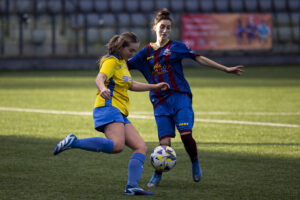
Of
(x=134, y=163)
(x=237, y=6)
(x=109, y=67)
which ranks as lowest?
(x=237, y=6)

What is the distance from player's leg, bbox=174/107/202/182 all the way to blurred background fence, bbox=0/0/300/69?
22924 mm

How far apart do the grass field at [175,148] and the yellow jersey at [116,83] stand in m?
0.83

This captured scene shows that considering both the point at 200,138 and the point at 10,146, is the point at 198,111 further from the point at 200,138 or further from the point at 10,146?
the point at 10,146

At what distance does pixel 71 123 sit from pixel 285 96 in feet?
22.8

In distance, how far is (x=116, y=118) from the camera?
5.15 meters

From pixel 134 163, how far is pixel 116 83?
771mm

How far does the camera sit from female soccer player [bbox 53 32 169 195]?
5086 millimetres

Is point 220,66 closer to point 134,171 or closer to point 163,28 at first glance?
point 163,28

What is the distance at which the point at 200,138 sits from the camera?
878cm

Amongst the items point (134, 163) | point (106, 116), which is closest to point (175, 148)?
point (134, 163)

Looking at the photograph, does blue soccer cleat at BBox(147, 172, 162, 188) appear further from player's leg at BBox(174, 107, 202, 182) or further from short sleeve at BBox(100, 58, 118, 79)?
short sleeve at BBox(100, 58, 118, 79)

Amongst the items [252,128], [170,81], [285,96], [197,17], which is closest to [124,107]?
[170,81]

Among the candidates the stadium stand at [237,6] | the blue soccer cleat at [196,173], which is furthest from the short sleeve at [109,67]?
the stadium stand at [237,6]

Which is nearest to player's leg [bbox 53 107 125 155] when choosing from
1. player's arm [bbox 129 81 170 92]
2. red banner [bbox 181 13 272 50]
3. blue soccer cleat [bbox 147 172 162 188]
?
player's arm [bbox 129 81 170 92]
